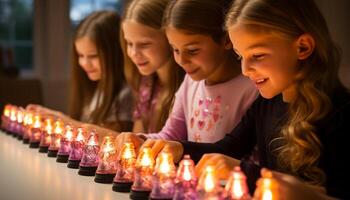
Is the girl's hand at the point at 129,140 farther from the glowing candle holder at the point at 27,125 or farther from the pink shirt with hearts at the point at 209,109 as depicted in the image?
the glowing candle holder at the point at 27,125

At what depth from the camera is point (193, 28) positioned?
1.64 meters

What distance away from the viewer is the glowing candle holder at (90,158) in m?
1.31

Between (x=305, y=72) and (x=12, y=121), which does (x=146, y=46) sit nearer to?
(x=12, y=121)

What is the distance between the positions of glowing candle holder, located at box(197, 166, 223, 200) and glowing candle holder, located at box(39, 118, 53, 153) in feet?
2.62

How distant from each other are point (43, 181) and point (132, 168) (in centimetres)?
22


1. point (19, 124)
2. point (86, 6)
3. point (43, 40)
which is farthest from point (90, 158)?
point (86, 6)

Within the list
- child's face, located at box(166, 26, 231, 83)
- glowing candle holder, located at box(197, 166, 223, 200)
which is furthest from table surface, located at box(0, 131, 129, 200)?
child's face, located at box(166, 26, 231, 83)

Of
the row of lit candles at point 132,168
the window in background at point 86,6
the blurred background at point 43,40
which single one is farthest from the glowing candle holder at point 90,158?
the window in background at point 86,6

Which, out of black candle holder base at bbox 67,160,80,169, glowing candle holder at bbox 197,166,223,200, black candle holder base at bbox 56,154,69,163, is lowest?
black candle holder base at bbox 56,154,69,163

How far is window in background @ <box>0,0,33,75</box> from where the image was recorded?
4.40 m

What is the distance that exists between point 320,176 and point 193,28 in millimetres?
630

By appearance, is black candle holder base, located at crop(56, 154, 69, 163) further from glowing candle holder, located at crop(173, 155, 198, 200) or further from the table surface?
glowing candle holder, located at crop(173, 155, 198, 200)

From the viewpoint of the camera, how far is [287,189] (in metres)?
0.92

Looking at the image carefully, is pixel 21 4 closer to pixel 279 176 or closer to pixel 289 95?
pixel 289 95
